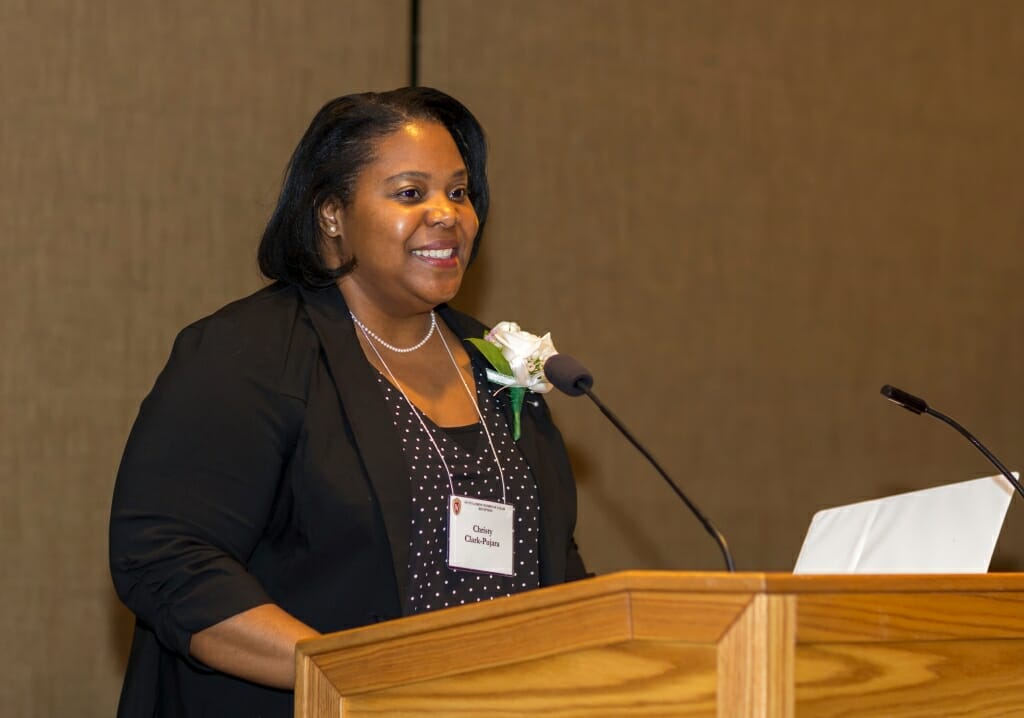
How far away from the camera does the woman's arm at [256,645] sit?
1.91 meters

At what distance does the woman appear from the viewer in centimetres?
205

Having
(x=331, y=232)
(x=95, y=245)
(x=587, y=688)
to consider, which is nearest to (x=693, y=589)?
(x=587, y=688)

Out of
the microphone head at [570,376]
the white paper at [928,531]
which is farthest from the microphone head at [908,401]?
the microphone head at [570,376]

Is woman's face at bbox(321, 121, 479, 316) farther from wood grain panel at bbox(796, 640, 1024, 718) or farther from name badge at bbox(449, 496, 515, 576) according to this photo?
wood grain panel at bbox(796, 640, 1024, 718)

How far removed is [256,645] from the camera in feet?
6.30

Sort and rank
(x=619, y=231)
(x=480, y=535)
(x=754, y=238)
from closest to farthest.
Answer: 1. (x=480, y=535)
2. (x=619, y=231)
3. (x=754, y=238)

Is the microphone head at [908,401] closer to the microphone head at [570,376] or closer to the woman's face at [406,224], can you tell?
the microphone head at [570,376]

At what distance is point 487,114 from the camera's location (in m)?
3.94

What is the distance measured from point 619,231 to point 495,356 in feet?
5.49

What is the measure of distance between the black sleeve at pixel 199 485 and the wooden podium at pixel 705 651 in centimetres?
36

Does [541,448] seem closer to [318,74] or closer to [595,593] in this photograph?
[595,593]

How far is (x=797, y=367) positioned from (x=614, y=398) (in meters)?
0.66

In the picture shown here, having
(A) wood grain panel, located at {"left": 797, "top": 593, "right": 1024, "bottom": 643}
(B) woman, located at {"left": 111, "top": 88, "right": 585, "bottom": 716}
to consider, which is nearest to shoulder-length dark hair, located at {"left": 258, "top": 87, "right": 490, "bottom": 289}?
(B) woman, located at {"left": 111, "top": 88, "right": 585, "bottom": 716}

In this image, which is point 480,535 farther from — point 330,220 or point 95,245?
point 95,245
